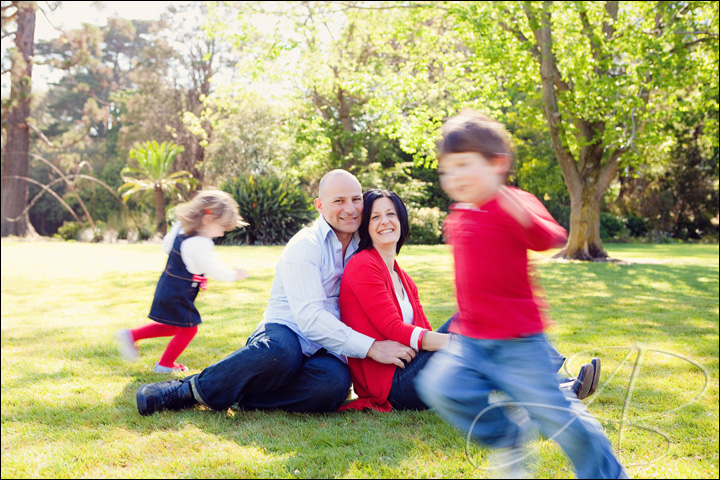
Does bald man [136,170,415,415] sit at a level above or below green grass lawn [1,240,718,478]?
above

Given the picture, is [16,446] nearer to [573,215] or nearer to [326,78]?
[573,215]

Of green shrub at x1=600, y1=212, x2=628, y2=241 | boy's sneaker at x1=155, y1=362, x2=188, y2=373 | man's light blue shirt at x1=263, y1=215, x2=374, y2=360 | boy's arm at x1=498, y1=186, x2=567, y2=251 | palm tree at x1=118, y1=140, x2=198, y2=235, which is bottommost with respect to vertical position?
boy's sneaker at x1=155, y1=362, x2=188, y2=373

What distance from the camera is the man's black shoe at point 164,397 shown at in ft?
11.4

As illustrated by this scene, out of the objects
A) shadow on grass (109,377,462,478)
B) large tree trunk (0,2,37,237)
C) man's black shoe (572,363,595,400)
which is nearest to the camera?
shadow on grass (109,377,462,478)

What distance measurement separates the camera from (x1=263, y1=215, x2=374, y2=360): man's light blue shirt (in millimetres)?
3357

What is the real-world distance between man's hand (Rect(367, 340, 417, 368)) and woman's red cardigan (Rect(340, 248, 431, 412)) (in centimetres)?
4

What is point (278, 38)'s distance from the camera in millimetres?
15094

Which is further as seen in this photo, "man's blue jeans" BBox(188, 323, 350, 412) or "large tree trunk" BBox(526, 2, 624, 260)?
"large tree trunk" BBox(526, 2, 624, 260)

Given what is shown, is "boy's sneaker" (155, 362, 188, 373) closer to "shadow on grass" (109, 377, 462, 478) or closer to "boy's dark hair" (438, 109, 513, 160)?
"shadow on grass" (109, 377, 462, 478)

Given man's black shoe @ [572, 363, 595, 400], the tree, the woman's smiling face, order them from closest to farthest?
man's black shoe @ [572, 363, 595, 400]
the woman's smiling face
the tree

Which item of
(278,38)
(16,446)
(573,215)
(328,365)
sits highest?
(278,38)

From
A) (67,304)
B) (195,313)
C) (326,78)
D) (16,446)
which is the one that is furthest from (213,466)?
(326,78)

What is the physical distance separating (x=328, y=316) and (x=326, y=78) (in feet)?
56.1

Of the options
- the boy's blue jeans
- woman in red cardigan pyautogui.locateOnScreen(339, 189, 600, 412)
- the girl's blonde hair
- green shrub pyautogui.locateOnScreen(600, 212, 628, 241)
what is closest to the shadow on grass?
woman in red cardigan pyautogui.locateOnScreen(339, 189, 600, 412)
